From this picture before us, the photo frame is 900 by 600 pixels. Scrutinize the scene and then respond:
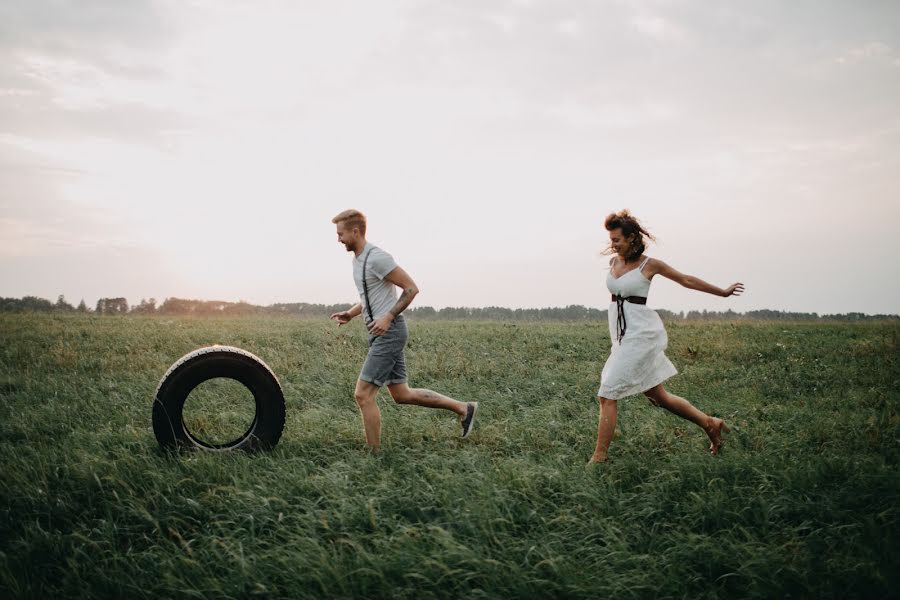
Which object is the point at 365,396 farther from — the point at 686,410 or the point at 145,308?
the point at 145,308

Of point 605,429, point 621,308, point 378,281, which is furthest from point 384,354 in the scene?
point 621,308

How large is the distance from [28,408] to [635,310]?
8.55m

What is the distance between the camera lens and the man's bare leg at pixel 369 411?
18.1 ft

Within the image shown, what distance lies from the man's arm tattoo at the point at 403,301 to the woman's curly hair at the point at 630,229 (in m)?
2.07

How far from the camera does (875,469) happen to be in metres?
4.74

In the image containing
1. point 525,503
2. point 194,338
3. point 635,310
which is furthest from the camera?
point 194,338

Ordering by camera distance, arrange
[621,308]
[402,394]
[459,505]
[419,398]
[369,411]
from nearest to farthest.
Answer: [459,505] → [621,308] → [369,411] → [402,394] → [419,398]

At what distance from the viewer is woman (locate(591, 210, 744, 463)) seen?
5328 mm

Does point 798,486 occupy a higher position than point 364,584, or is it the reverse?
point 798,486

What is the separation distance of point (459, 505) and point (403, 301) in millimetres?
2057

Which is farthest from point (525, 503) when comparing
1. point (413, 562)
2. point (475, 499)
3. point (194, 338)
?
point (194, 338)

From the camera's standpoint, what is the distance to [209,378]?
5.67m

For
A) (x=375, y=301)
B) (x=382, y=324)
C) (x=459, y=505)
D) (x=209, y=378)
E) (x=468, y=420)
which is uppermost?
(x=375, y=301)

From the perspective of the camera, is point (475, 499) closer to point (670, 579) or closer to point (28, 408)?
point (670, 579)
